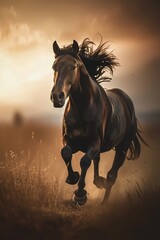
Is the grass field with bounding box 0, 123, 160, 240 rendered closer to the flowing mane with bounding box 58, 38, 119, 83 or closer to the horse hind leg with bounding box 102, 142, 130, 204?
the horse hind leg with bounding box 102, 142, 130, 204

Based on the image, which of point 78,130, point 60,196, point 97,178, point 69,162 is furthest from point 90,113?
point 60,196

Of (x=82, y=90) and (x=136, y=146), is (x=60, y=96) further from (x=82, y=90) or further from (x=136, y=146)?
(x=136, y=146)

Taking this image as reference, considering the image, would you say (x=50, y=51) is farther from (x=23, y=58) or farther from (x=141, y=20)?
(x=141, y=20)

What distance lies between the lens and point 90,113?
3191 mm

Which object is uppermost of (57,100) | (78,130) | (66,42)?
(66,42)

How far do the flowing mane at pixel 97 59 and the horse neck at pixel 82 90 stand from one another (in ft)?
0.45

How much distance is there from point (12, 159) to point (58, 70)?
89cm

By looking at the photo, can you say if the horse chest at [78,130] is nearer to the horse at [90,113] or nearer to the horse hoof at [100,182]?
the horse at [90,113]

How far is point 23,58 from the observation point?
3.66 meters

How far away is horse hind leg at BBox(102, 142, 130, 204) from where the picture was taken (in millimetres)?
3479

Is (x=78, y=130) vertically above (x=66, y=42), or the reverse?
(x=66, y=42)

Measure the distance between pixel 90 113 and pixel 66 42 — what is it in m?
0.62

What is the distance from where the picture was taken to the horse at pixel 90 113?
9.92 feet

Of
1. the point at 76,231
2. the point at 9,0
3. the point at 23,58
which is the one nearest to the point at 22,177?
the point at 76,231
